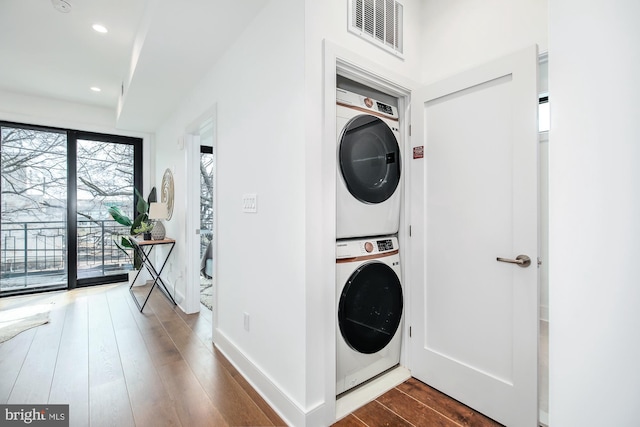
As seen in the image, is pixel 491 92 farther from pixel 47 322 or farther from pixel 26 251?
pixel 26 251

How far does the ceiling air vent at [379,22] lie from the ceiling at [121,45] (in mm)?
635

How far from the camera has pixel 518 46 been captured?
1.58 metres

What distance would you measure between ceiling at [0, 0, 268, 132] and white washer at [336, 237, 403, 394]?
178 centimetres

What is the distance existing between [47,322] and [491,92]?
4.57 meters

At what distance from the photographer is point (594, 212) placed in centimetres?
45

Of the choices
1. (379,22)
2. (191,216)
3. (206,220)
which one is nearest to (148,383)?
(191,216)

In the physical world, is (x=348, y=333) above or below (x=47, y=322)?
above

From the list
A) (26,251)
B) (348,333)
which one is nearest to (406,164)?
(348,333)

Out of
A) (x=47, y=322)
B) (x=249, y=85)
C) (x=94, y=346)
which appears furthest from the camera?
(x=47, y=322)

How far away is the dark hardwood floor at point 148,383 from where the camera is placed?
5.28 feet

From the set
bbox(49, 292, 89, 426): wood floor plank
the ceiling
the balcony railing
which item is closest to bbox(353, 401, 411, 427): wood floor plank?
bbox(49, 292, 89, 426): wood floor plank

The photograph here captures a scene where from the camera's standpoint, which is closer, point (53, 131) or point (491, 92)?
point (491, 92)

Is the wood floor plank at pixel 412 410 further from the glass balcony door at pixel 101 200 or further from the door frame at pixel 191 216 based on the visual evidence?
the glass balcony door at pixel 101 200

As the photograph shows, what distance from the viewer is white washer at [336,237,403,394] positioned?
1738 millimetres
